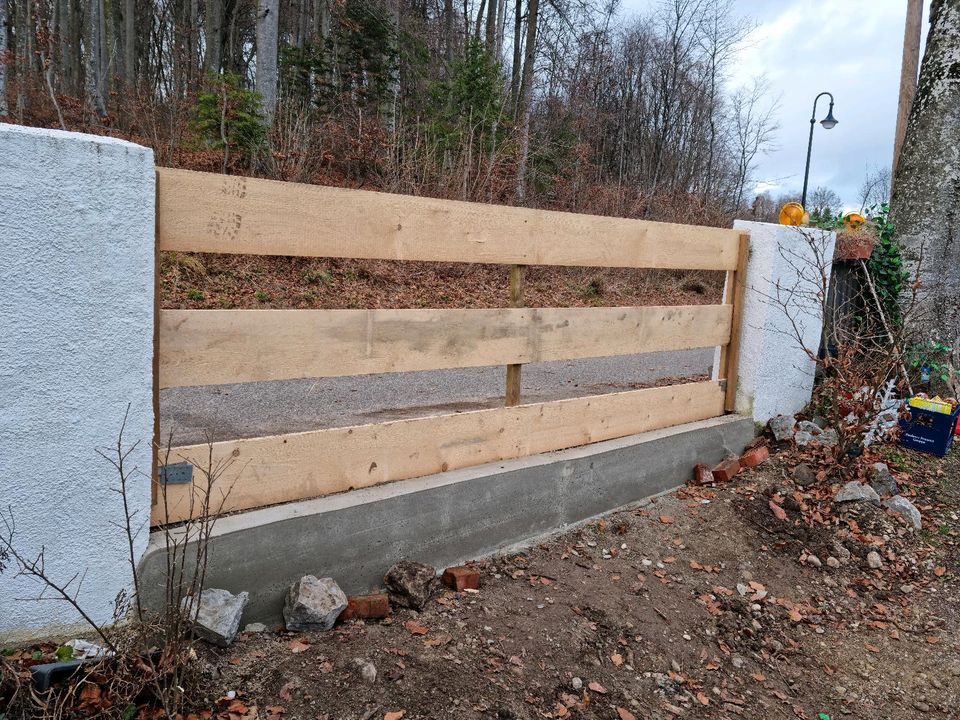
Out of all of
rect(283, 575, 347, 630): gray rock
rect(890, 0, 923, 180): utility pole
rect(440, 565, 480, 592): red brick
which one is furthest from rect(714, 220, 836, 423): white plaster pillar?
rect(890, 0, 923, 180): utility pole

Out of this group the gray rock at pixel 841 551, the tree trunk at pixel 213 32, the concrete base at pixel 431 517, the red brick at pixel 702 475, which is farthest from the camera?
the tree trunk at pixel 213 32

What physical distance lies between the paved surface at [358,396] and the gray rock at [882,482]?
201 cm

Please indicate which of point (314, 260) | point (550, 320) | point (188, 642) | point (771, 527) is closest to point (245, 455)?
point (188, 642)

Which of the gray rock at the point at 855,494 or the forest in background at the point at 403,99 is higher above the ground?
the forest in background at the point at 403,99

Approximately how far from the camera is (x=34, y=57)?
61.7 feet

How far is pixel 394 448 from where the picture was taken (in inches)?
122

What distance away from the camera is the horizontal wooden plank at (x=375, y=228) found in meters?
2.45

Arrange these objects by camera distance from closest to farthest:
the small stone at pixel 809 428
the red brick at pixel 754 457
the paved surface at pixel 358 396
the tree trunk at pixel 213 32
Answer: the paved surface at pixel 358 396 → the red brick at pixel 754 457 → the small stone at pixel 809 428 → the tree trunk at pixel 213 32

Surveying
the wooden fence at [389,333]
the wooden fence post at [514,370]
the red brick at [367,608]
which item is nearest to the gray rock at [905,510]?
the wooden fence at [389,333]

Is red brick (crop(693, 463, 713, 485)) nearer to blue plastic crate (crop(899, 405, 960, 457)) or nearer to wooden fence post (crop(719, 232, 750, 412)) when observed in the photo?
wooden fence post (crop(719, 232, 750, 412))

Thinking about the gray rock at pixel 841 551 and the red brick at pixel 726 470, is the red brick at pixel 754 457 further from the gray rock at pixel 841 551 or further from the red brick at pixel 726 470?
the gray rock at pixel 841 551

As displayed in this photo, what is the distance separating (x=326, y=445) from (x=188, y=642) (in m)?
0.94

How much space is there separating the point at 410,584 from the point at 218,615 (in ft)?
2.67

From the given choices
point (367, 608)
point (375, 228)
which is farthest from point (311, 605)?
point (375, 228)
